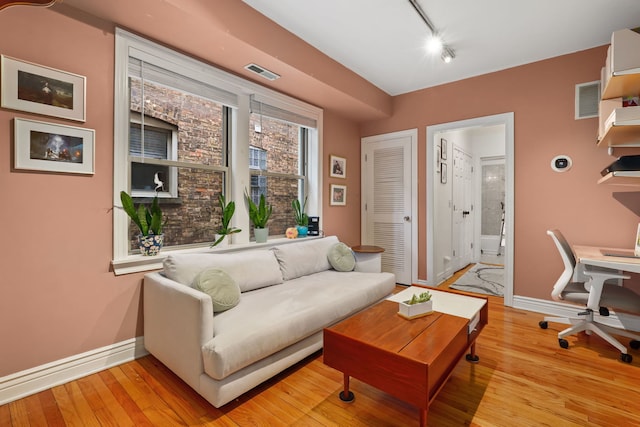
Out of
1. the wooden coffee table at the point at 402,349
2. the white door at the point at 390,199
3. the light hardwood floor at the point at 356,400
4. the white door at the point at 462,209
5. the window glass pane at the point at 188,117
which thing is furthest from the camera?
the white door at the point at 462,209

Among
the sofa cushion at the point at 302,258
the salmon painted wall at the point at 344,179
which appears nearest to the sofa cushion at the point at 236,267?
the sofa cushion at the point at 302,258

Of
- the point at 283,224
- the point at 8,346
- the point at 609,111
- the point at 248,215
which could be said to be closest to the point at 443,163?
the point at 609,111

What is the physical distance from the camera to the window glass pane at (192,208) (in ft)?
8.63

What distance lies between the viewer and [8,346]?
5.72 ft

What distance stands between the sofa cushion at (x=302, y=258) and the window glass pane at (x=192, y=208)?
0.67 m

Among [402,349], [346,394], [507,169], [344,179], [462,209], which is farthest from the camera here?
[462,209]

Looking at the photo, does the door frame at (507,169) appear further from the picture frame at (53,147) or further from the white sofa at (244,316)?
the picture frame at (53,147)

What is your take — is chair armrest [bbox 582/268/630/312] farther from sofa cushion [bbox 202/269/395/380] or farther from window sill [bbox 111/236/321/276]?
window sill [bbox 111/236/321/276]

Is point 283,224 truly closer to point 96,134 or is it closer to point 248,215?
point 248,215

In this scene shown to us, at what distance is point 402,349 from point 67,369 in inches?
82.8

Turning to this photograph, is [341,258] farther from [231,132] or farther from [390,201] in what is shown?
[231,132]

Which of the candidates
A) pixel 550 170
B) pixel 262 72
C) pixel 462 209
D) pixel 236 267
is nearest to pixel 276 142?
pixel 262 72

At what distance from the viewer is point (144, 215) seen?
2225 mm

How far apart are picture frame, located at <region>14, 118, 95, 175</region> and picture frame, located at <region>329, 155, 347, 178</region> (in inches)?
104
